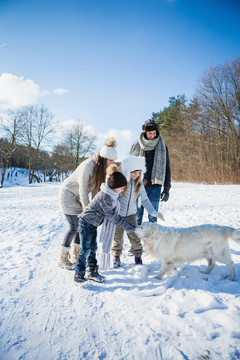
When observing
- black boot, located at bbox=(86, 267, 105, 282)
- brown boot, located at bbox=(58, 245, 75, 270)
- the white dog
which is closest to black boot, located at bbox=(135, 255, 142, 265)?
the white dog

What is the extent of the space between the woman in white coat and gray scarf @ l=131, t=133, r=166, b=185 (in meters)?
0.99

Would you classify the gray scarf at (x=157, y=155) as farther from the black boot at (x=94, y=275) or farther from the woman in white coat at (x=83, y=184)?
the black boot at (x=94, y=275)

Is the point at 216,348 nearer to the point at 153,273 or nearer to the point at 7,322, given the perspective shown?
the point at 153,273

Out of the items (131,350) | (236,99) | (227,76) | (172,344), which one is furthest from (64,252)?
(227,76)

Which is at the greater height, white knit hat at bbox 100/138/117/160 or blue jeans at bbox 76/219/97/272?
white knit hat at bbox 100/138/117/160

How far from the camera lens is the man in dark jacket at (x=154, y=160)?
3604 mm

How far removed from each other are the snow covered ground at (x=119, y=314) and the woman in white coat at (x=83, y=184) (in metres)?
0.76

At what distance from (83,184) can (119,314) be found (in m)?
1.68

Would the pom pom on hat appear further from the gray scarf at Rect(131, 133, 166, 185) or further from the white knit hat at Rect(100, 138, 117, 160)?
the gray scarf at Rect(131, 133, 166, 185)

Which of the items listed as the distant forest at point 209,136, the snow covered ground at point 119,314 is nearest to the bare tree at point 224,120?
the distant forest at point 209,136

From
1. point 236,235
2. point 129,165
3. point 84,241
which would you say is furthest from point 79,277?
point 236,235

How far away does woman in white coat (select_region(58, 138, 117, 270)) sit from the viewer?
2.75m

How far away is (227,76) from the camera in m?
16.7

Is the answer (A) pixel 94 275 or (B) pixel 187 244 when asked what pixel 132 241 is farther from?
(B) pixel 187 244
